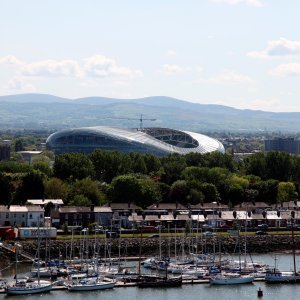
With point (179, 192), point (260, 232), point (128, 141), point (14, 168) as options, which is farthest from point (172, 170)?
point (128, 141)

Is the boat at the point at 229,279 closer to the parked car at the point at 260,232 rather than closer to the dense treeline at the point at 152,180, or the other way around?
the parked car at the point at 260,232

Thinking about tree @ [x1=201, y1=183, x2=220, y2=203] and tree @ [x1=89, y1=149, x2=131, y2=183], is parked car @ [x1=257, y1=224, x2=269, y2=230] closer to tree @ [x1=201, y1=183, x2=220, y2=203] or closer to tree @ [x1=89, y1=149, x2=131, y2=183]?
tree @ [x1=201, y1=183, x2=220, y2=203]

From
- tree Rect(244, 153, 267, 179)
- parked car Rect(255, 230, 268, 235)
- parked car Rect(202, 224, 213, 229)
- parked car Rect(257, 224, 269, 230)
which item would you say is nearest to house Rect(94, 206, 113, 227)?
parked car Rect(202, 224, 213, 229)

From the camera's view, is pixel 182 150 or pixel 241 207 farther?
pixel 182 150

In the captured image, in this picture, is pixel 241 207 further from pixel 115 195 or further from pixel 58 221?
pixel 58 221

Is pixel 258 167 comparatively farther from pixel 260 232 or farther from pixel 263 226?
pixel 260 232

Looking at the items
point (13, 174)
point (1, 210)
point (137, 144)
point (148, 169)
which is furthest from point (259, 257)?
point (137, 144)
